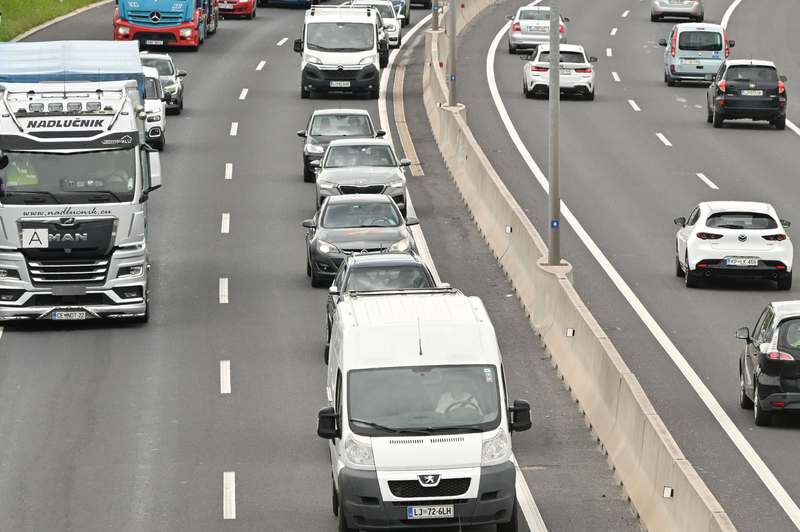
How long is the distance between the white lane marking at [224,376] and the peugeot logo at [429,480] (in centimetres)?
709

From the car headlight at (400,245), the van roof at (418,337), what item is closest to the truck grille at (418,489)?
the van roof at (418,337)

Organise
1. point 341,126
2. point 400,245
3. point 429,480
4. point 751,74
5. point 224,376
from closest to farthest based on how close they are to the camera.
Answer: point 429,480 < point 224,376 < point 400,245 < point 341,126 < point 751,74

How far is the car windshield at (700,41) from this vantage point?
4847 centimetres

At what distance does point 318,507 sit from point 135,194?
29.9ft

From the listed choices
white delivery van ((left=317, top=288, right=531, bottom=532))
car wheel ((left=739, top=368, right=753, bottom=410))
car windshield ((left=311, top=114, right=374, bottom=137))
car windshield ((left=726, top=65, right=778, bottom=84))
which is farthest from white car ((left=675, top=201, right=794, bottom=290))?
car windshield ((left=726, top=65, right=778, bottom=84))

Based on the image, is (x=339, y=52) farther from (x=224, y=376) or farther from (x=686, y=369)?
(x=686, y=369)

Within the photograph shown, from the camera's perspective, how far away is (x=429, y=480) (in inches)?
512

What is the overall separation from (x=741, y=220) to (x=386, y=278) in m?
7.86

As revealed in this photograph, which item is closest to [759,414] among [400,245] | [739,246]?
[739,246]

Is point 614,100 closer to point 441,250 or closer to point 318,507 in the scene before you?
point 441,250

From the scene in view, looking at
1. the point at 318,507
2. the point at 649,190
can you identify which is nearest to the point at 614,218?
the point at 649,190

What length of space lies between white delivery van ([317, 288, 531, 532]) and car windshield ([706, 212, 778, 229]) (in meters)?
12.4

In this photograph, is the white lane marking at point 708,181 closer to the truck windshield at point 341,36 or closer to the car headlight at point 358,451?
the truck windshield at point 341,36

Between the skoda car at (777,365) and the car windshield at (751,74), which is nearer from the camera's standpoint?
the skoda car at (777,365)
